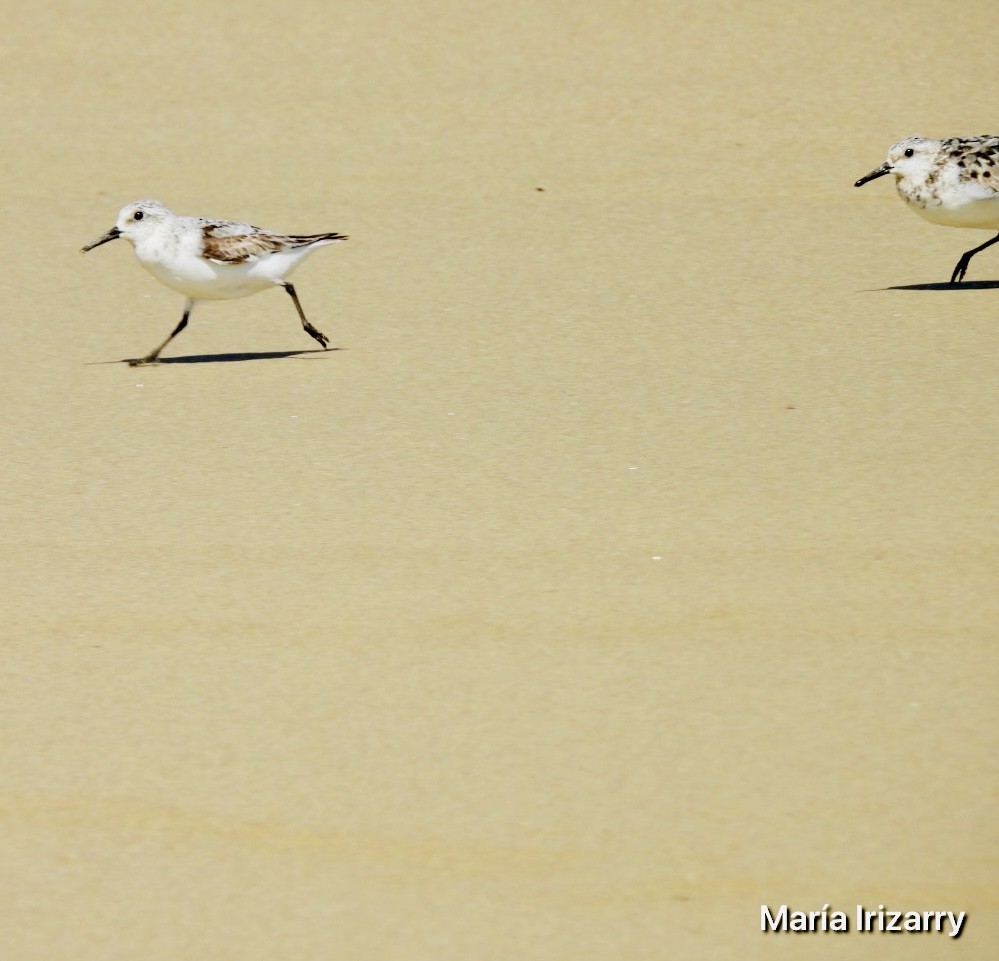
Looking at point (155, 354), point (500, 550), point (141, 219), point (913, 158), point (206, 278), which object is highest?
point (913, 158)

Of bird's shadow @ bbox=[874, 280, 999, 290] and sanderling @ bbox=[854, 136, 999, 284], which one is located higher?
sanderling @ bbox=[854, 136, 999, 284]

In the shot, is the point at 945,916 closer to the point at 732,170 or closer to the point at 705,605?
the point at 705,605

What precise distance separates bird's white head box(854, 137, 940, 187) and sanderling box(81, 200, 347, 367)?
10.7 feet

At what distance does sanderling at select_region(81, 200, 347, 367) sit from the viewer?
892 cm

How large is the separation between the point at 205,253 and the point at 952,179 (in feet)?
13.3

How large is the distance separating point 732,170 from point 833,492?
6.38 meters

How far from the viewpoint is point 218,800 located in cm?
474

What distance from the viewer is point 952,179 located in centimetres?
984

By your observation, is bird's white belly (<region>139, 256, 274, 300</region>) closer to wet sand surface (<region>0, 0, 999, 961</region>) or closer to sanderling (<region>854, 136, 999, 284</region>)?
wet sand surface (<region>0, 0, 999, 961</region>)

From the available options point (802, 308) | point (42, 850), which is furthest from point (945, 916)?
point (802, 308)

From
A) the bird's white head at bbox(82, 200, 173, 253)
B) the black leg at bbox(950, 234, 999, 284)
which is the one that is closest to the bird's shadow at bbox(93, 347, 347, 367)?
the bird's white head at bbox(82, 200, 173, 253)

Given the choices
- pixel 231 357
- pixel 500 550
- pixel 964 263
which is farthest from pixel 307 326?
pixel 964 263

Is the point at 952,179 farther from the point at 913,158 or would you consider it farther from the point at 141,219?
the point at 141,219

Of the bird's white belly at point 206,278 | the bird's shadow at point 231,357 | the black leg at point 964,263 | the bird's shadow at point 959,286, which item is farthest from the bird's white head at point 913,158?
the bird's white belly at point 206,278
